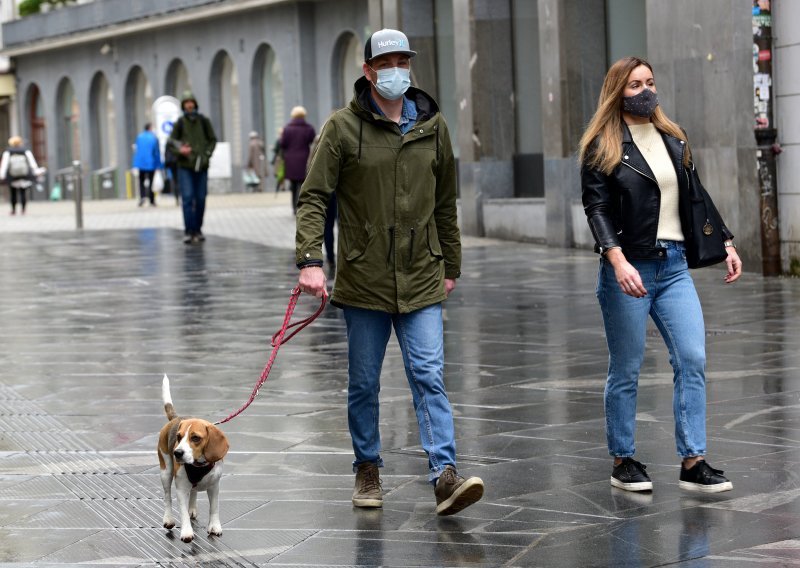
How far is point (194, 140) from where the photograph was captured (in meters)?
20.8

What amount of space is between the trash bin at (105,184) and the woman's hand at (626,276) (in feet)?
143

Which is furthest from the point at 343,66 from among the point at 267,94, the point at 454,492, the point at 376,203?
→ the point at 454,492

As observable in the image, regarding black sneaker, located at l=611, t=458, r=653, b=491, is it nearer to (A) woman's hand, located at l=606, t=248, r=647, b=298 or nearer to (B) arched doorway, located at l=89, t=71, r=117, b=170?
(A) woman's hand, located at l=606, t=248, r=647, b=298

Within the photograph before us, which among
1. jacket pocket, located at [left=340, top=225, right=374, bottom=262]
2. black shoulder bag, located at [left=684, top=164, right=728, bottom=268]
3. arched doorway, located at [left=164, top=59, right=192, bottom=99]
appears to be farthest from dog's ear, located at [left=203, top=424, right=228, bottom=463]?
arched doorway, located at [left=164, top=59, right=192, bottom=99]

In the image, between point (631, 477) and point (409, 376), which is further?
point (631, 477)

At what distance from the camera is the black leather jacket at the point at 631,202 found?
6305 mm

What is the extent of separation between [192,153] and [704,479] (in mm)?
15182

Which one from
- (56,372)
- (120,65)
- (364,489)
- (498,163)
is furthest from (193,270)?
(120,65)

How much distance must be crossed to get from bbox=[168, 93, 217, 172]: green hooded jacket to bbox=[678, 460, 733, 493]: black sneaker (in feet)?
48.7

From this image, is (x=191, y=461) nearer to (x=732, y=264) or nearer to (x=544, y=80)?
(x=732, y=264)

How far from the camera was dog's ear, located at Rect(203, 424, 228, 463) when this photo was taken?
5.66 metres

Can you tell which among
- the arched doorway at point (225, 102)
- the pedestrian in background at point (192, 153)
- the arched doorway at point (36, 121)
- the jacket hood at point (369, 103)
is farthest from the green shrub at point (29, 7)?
the jacket hood at point (369, 103)

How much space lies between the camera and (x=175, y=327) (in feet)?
41.4

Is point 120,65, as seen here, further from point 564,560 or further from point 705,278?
point 564,560
